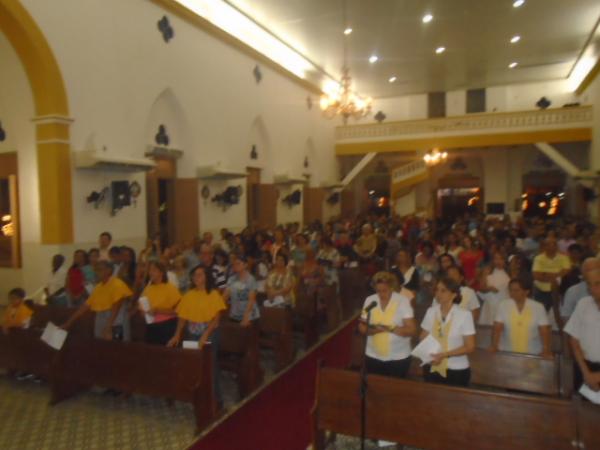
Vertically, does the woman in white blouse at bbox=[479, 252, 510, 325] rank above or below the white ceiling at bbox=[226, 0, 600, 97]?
below

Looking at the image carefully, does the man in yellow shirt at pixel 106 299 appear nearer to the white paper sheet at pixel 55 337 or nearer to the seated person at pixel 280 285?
the white paper sheet at pixel 55 337

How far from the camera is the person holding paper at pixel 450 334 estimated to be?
3750 millimetres

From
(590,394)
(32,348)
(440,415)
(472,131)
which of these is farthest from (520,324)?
(472,131)

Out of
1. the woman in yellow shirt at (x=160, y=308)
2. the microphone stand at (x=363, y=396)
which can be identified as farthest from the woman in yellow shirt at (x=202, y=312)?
the microphone stand at (x=363, y=396)

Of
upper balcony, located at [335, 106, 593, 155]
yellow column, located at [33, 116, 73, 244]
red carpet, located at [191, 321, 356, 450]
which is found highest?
upper balcony, located at [335, 106, 593, 155]

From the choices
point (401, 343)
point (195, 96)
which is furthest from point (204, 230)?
point (401, 343)

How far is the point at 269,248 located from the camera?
32.3ft

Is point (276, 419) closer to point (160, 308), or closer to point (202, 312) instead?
point (202, 312)

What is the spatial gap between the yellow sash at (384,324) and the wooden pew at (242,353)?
1.59m

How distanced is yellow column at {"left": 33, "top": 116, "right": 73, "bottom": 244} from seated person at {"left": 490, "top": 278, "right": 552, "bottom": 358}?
6.98 meters

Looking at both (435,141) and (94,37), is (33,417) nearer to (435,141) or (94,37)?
(94,37)

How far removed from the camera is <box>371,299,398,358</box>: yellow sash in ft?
13.5

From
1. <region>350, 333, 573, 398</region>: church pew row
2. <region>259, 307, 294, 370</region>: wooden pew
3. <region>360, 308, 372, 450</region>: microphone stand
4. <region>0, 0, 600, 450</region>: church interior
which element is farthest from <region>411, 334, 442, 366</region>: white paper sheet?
<region>259, 307, 294, 370</region>: wooden pew

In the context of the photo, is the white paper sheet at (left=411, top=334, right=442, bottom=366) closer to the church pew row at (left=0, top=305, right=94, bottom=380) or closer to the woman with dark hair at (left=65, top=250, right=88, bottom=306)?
the church pew row at (left=0, top=305, right=94, bottom=380)
